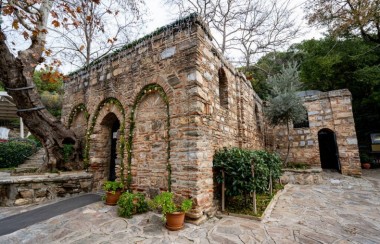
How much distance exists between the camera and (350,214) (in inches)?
157

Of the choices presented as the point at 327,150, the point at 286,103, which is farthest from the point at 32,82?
the point at 327,150

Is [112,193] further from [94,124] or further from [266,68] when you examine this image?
[266,68]

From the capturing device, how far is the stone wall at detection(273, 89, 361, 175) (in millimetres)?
8539

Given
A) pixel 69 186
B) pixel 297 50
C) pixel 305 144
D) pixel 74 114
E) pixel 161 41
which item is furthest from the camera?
pixel 297 50

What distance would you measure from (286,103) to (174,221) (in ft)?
24.4

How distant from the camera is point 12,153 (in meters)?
8.73

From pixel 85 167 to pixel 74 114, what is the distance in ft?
6.82

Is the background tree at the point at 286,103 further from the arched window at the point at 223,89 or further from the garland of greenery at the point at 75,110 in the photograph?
the garland of greenery at the point at 75,110

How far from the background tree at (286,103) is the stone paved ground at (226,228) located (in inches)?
180

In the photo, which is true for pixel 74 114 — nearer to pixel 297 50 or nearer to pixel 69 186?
pixel 69 186

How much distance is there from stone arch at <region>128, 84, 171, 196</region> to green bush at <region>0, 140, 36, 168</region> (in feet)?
25.3

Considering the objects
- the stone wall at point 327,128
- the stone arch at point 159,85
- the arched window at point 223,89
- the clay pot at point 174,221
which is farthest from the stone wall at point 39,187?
the stone wall at point 327,128

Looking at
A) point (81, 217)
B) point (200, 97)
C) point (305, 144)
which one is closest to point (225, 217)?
point (200, 97)

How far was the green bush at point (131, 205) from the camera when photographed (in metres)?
3.76
